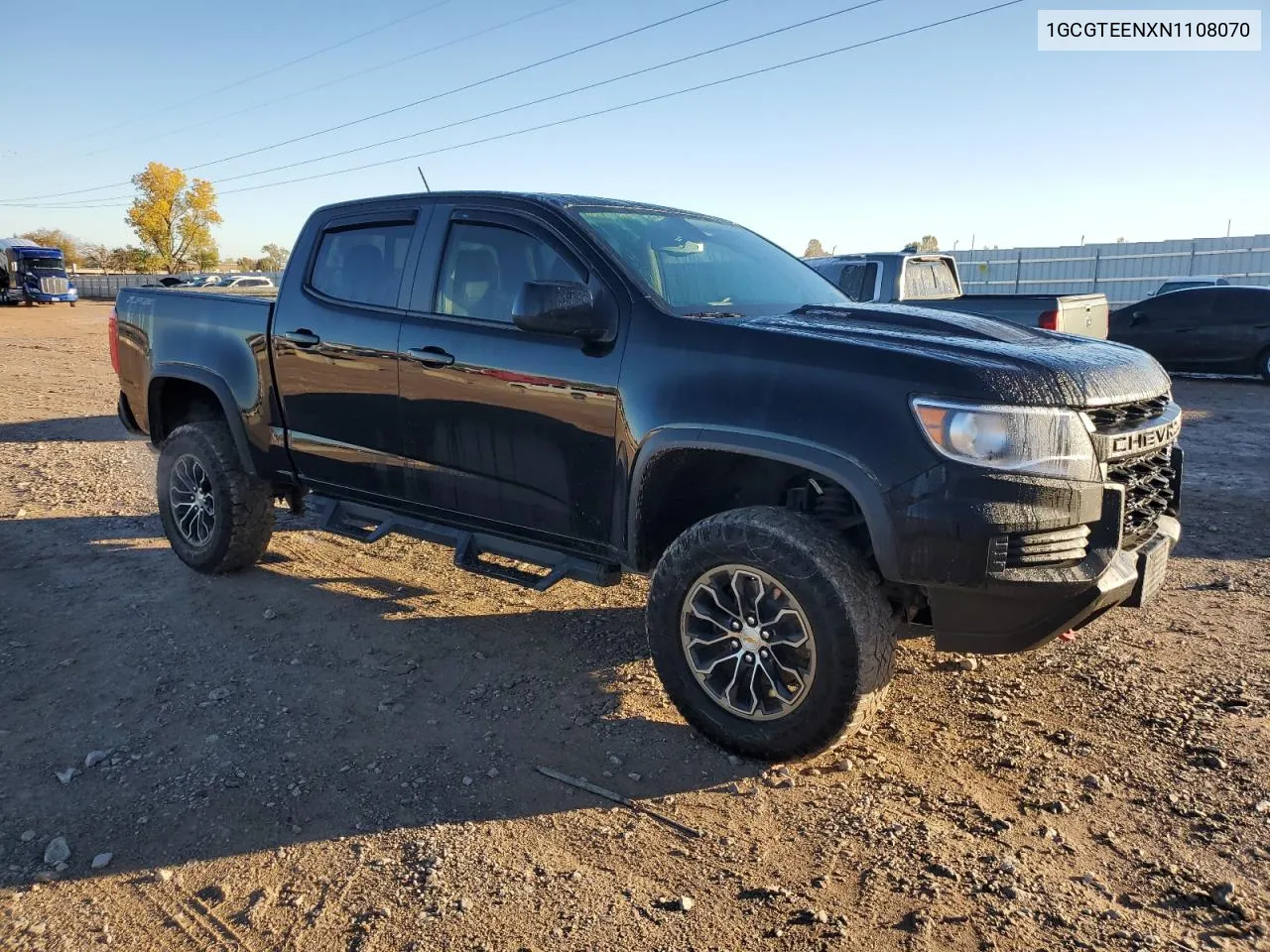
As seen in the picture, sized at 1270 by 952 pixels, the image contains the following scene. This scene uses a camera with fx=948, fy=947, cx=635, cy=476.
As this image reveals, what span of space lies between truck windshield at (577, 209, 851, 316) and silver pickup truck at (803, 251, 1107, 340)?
3.83 m

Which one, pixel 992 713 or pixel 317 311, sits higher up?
pixel 317 311

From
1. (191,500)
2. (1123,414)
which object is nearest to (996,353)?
(1123,414)

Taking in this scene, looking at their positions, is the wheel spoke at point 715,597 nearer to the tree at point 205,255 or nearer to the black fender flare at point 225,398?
the black fender flare at point 225,398

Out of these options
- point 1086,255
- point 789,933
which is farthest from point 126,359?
point 1086,255

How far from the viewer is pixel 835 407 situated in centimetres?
304

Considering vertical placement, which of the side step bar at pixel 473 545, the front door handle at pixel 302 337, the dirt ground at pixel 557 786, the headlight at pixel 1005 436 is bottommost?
the dirt ground at pixel 557 786

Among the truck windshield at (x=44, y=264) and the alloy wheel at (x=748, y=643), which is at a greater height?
the truck windshield at (x=44, y=264)

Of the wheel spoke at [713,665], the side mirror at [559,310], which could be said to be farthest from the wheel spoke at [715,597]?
the side mirror at [559,310]

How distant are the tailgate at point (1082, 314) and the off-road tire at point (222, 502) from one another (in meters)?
6.61

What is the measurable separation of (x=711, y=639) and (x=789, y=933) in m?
1.07

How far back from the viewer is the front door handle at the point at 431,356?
4055mm

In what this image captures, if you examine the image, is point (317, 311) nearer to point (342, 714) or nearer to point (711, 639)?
point (342, 714)

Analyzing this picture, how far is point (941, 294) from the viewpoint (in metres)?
10.8

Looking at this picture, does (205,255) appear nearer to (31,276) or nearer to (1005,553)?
(31,276)
